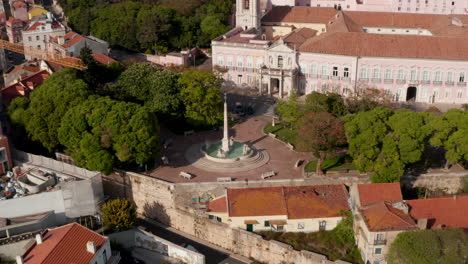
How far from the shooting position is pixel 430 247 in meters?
37.0

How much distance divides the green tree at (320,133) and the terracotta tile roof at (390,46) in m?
20.1

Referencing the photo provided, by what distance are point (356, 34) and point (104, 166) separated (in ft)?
123

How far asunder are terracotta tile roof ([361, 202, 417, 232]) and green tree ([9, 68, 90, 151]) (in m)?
30.0

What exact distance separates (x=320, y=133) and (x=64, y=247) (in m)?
23.9

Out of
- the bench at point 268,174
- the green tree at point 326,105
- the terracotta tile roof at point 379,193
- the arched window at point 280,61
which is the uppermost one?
the arched window at point 280,61

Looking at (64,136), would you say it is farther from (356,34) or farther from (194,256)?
(356,34)

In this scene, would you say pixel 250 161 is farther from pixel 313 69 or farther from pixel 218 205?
pixel 313 69

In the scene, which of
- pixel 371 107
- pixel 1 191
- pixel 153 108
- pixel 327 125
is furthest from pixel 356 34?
pixel 1 191

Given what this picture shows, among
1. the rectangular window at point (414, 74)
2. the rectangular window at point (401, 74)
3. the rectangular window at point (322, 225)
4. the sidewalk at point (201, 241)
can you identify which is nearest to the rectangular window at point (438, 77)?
the rectangular window at point (414, 74)

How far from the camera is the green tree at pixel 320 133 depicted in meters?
47.6

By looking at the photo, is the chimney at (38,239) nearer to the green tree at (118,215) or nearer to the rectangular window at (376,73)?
the green tree at (118,215)

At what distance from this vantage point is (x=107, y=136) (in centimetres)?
4841

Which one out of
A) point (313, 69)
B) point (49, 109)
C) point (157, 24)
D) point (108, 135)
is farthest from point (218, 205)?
point (157, 24)

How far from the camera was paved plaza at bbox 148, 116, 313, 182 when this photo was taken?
163 feet
